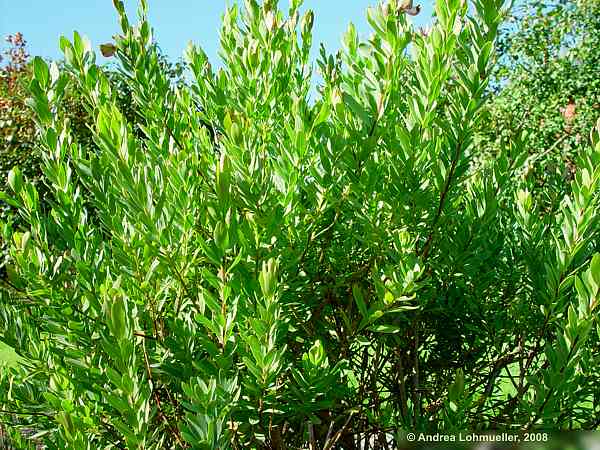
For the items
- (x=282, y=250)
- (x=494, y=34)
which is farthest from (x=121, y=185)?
(x=494, y=34)

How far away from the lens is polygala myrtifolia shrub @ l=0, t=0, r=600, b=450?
1.50 metres

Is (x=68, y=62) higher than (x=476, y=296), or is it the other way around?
(x=68, y=62)

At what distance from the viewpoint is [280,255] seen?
1609 mm

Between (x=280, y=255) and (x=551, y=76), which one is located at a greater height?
(x=551, y=76)

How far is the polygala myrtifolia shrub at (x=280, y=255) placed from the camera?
150 centimetres

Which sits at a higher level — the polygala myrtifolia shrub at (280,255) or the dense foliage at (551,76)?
the dense foliage at (551,76)

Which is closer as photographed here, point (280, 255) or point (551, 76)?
point (280, 255)

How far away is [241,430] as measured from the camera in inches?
62.1

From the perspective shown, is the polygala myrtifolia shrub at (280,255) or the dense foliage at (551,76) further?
the dense foliage at (551,76)

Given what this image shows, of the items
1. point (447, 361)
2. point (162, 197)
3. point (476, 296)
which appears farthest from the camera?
point (447, 361)

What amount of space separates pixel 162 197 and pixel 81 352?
0.42 metres

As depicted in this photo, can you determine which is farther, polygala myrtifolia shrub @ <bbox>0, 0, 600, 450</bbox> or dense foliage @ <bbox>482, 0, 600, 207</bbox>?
dense foliage @ <bbox>482, 0, 600, 207</bbox>

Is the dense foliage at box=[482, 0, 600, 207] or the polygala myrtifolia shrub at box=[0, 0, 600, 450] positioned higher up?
the dense foliage at box=[482, 0, 600, 207]

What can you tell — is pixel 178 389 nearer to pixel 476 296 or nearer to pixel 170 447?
pixel 170 447
